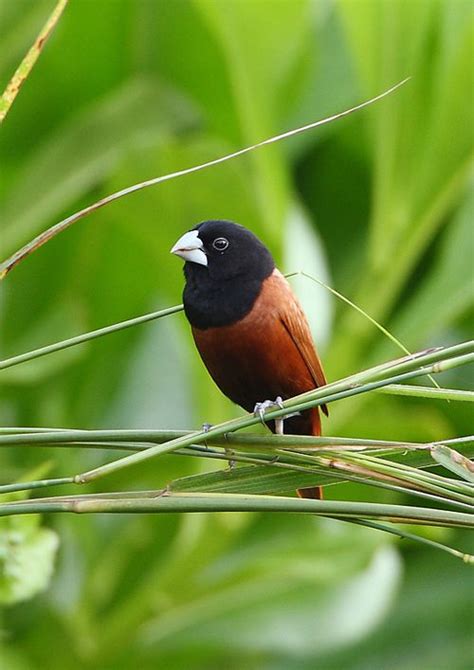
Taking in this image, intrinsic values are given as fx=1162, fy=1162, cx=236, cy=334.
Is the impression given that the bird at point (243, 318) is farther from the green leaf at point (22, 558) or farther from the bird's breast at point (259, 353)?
the green leaf at point (22, 558)

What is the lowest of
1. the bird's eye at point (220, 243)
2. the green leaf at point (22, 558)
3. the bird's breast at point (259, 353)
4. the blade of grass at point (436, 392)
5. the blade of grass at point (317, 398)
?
the green leaf at point (22, 558)

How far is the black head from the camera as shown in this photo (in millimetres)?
1533

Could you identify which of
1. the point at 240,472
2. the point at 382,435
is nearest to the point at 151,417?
the point at 382,435

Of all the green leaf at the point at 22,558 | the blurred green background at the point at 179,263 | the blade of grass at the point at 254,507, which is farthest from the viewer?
the blurred green background at the point at 179,263

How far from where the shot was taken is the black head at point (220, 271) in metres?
1.53

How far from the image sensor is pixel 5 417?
266 cm

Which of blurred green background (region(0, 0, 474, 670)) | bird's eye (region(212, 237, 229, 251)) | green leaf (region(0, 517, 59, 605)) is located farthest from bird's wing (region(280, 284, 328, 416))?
blurred green background (region(0, 0, 474, 670))

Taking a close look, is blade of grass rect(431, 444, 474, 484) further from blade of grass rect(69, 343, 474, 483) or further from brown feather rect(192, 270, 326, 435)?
brown feather rect(192, 270, 326, 435)

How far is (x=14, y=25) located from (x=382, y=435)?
118 centimetres

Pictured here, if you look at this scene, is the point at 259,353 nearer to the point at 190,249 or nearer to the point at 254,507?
the point at 190,249

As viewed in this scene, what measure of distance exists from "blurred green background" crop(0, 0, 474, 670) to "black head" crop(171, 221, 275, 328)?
1.93 ft

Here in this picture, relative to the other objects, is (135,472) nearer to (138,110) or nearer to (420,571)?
(138,110)

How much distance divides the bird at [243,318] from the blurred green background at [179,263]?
593 mm

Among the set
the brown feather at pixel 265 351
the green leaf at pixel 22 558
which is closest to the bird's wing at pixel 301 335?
the brown feather at pixel 265 351
